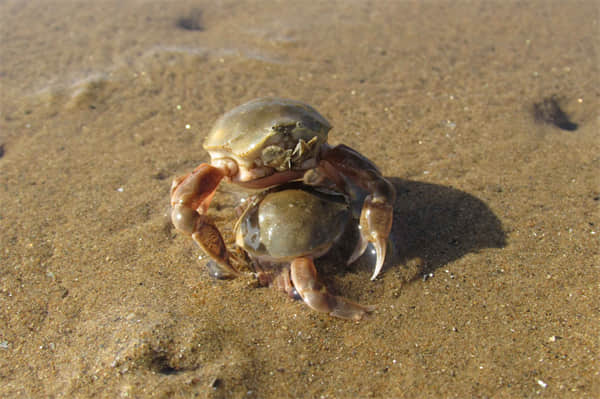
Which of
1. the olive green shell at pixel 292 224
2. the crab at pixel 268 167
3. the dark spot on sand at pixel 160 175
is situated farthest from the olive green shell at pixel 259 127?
the dark spot on sand at pixel 160 175

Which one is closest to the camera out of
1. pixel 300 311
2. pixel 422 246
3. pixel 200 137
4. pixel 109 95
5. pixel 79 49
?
pixel 300 311

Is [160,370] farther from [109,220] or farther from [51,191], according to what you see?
[51,191]

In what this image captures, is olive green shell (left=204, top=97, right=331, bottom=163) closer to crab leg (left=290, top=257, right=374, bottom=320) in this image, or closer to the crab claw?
the crab claw

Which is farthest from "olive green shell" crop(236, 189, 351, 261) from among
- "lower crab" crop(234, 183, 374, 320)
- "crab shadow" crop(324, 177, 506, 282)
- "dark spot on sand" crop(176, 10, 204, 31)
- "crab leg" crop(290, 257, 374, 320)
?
"dark spot on sand" crop(176, 10, 204, 31)

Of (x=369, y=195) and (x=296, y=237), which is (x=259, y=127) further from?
(x=369, y=195)

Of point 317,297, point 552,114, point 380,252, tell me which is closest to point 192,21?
point 552,114

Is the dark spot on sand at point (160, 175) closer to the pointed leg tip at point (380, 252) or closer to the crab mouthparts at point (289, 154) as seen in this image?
the crab mouthparts at point (289, 154)

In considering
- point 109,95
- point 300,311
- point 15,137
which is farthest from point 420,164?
point 15,137
